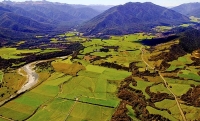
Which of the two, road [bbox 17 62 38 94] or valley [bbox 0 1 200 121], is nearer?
valley [bbox 0 1 200 121]

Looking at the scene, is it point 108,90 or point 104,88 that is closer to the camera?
point 108,90

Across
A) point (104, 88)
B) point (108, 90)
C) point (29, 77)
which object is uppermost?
point (104, 88)

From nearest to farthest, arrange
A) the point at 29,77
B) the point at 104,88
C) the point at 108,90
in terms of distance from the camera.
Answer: the point at 108,90
the point at 104,88
the point at 29,77

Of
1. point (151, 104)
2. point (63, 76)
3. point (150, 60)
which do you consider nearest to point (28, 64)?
point (63, 76)

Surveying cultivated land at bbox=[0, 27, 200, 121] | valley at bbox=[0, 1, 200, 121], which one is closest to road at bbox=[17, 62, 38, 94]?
valley at bbox=[0, 1, 200, 121]

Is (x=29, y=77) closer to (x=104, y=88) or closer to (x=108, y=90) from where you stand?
(x=104, y=88)

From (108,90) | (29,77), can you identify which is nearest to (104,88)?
(108,90)

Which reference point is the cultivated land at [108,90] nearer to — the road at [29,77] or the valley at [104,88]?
the valley at [104,88]

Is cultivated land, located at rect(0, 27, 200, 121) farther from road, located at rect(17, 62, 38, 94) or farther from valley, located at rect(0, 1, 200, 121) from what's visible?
road, located at rect(17, 62, 38, 94)
